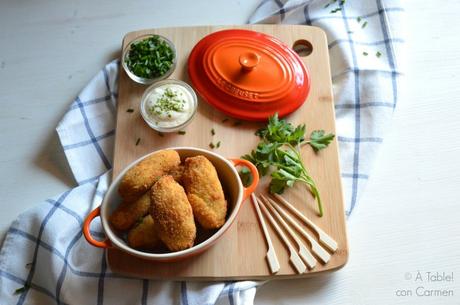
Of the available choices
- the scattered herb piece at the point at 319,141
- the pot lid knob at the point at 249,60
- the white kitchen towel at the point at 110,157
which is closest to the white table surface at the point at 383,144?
the white kitchen towel at the point at 110,157

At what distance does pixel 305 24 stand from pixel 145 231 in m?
0.77

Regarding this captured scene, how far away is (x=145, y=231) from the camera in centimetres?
98

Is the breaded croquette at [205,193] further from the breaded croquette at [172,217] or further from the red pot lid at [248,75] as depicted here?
the red pot lid at [248,75]

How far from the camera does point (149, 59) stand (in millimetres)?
1251

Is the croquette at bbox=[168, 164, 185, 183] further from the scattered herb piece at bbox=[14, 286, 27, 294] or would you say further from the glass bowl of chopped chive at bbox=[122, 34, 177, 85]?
the scattered herb piece at bbox=[14, 286, 27, 294]

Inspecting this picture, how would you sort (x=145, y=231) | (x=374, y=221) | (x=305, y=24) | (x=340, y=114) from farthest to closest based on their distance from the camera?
(x=305, y=24) < (x=340, y=114) < (x=374, y=221) < (x=145, y=231)

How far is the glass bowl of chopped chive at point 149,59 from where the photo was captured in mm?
1238

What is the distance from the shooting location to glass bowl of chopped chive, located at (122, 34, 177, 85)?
124 centimetres

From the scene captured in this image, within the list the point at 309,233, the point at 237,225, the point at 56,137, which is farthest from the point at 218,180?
the point at 56,137

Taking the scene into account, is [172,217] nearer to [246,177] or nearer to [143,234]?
[143,234]

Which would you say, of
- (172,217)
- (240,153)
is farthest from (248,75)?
(172,217)

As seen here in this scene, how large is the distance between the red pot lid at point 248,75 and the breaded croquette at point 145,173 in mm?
236

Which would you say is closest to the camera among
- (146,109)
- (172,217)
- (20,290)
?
(172,217)

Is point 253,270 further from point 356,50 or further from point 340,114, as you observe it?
point 356,50
